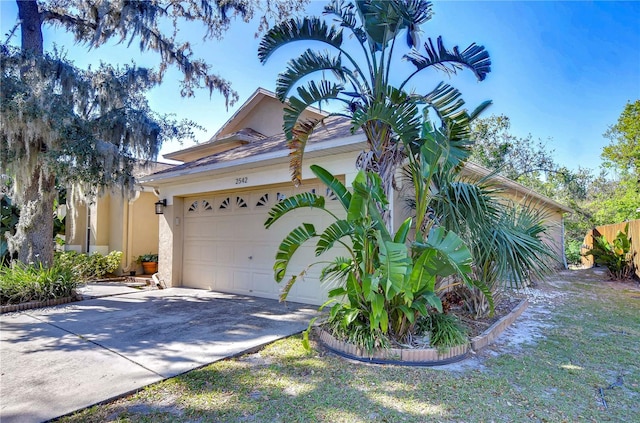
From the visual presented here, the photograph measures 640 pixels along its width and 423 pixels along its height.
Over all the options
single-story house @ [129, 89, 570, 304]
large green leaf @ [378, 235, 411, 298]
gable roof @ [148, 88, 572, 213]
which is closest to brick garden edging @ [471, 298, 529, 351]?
single-story house @ [129, 89, 570, 304]

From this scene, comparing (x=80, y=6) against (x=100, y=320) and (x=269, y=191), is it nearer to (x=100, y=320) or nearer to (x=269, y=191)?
(x=269, y=191)

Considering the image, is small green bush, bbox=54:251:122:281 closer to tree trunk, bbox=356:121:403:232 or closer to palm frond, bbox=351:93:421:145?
tree trunk, bbox=356:121:403:232

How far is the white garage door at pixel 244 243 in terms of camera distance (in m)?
7.70

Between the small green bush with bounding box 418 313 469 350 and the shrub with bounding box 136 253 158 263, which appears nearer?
the small green bush with bounding box 418 313 469 350

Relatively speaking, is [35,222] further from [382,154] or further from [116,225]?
[382,154]

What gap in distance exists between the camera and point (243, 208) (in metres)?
9.02

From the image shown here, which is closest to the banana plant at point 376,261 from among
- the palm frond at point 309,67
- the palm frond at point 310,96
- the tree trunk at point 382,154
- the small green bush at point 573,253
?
the tree trunk at point 382,154

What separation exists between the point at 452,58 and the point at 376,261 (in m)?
3.17

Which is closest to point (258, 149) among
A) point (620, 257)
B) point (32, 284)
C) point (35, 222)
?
point (35, 222)

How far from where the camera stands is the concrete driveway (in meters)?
3.53

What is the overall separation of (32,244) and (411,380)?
861 centimetres

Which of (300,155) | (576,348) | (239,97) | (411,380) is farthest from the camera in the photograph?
(239,97)

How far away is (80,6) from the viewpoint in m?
9.08

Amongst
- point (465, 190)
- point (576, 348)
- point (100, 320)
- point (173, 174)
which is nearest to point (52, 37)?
point (173, 174)
